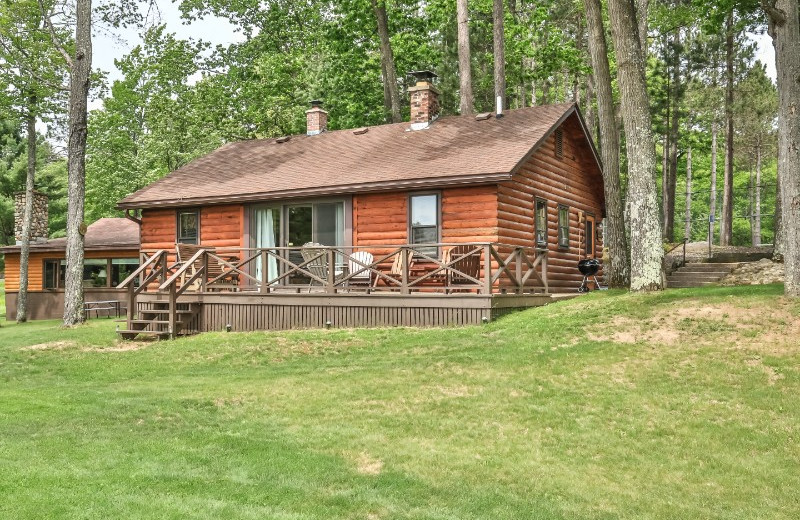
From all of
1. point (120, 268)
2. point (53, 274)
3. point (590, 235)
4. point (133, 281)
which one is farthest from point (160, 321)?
point (53, 274)

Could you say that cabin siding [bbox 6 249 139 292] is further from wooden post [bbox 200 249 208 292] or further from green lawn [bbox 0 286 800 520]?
green lawn [bbox 0 286 800 520]

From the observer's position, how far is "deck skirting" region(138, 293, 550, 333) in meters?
13.4

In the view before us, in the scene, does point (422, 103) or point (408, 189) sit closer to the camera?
point (408, 189)

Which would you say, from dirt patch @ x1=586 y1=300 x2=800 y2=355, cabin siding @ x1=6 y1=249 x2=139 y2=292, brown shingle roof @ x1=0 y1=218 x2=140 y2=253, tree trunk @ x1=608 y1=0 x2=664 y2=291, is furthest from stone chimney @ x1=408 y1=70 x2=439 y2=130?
cabin siding @ x1=6 y1=249 x2=139 y2=292

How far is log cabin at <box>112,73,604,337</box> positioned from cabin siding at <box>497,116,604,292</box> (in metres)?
0.06

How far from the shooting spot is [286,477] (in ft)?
20.5

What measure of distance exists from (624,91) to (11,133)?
144 feet

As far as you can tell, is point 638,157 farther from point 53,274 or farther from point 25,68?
point 53,274

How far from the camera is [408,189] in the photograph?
1608cm

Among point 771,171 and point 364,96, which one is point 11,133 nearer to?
point 364,96

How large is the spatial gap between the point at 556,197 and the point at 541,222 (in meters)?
1.39

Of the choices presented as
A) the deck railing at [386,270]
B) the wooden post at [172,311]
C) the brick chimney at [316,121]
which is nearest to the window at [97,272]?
the brick chimney at [316,121]

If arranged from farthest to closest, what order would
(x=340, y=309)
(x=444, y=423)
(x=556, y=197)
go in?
(x=556, y=197) < (x=340, y=309) < (x=444, y=423)

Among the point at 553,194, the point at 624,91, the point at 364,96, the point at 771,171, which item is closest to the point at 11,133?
the point at 364,96
